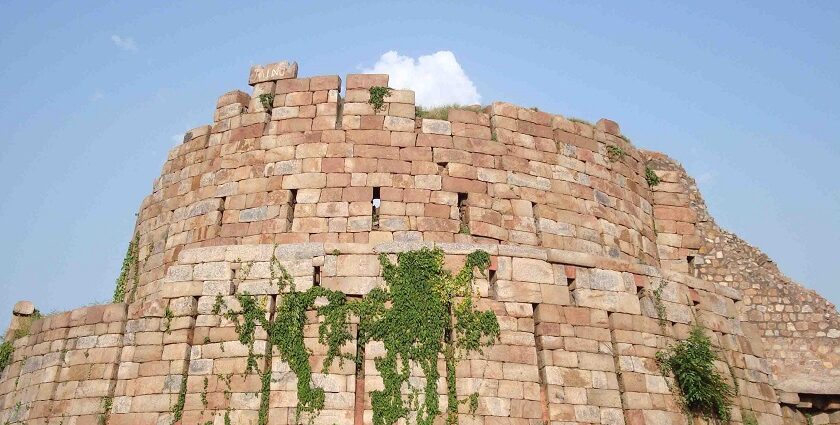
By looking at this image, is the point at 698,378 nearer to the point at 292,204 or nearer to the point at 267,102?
the point at 292,204

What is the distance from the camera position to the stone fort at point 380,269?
30.3 feet

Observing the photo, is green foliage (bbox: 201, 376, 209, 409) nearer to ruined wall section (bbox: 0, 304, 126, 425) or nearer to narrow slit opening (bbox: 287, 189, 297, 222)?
ruined wall section (bbox: 0, 304, 126, 425)

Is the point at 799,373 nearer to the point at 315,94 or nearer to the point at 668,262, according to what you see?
the point at 668,262

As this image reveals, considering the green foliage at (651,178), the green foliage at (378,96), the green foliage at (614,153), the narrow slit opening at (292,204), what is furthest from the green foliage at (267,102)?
the green foliage at (651,178)

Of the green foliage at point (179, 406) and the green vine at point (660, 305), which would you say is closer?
the green foliage at point (179, 406)

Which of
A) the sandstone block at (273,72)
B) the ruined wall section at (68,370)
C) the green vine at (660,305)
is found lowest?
the ruined wall section at (68,370)

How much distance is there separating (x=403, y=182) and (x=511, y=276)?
217 centimetres

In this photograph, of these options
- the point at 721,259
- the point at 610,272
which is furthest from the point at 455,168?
the point at 721,259

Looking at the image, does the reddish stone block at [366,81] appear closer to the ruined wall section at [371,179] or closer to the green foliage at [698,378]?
the ruined wall section at [371,179]

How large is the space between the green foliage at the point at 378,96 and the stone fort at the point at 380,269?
25 mm

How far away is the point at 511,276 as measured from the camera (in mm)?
9938

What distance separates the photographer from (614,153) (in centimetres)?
1251

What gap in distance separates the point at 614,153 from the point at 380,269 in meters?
5.24

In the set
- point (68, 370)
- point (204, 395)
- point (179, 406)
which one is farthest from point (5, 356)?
point (204, 395)
